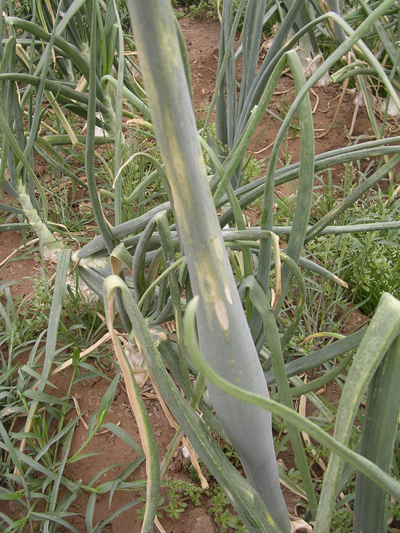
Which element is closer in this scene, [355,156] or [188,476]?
[355,156]

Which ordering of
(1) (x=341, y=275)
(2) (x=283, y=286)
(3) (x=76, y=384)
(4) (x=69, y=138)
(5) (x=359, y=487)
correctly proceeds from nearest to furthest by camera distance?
(5) (x=359, y=487) → (2) (x=283, y=286) → (3) (x=76, y=384) → (1) (x=341, y=275) → (4) (x=69, y=138)

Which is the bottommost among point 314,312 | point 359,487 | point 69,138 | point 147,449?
point 314,312

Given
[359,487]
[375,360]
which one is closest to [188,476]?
[359,487]

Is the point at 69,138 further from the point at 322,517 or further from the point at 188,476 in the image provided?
the point at 322,517

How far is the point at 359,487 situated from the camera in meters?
0.51

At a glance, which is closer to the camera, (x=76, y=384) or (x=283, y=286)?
(x=283, y=286)

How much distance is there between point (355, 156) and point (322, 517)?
0.45m

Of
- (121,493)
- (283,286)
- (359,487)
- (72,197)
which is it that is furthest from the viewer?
(72,197)

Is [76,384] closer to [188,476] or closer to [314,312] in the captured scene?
[188,476]

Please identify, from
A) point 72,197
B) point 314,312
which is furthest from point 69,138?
point 314,312

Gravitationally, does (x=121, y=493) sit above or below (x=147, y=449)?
below

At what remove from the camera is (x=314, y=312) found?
1.15 metres

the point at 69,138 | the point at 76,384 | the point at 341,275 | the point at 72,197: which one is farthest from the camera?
the point at 72,197

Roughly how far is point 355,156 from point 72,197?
106cm
